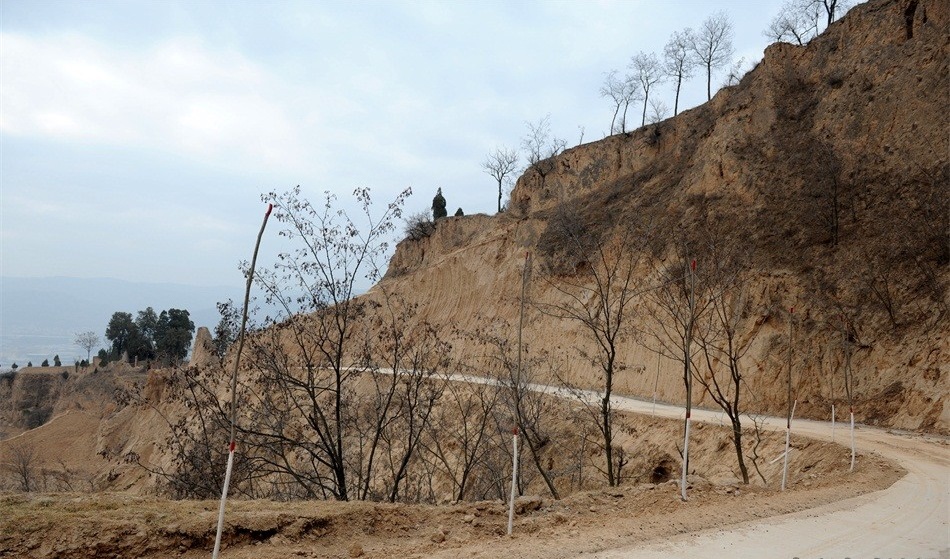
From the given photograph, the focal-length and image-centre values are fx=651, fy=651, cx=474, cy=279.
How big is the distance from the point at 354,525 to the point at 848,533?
249 inches

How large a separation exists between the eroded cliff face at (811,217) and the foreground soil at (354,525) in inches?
271

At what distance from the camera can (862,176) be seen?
1089 inches

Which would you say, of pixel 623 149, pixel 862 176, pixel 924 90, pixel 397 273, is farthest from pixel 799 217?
pixel 397 273

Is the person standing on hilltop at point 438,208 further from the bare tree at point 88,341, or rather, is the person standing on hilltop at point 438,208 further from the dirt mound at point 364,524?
the bare tree at point 88,341

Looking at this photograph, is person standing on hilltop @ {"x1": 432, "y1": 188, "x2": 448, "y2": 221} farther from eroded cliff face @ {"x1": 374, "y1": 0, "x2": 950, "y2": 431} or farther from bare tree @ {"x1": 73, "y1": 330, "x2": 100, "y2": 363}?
bare tree @ {"x1": 73, "y1": 330, "x2": 100, "y2": 363}

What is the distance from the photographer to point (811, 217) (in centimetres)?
2753

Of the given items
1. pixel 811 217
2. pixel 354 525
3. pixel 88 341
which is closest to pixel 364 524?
pixel 354 525

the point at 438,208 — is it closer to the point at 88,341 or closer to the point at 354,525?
the point at 354,525

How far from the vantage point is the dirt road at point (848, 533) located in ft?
24.3

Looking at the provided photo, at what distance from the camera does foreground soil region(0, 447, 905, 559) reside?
7316mm

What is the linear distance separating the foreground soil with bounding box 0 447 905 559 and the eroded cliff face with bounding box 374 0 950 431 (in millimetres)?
6893

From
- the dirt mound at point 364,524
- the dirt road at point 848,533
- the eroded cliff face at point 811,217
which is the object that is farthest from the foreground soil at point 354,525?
the eroded cliff face at point 811,217

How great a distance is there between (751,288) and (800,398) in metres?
4.99

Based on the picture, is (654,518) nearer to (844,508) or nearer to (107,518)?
(844,508)
